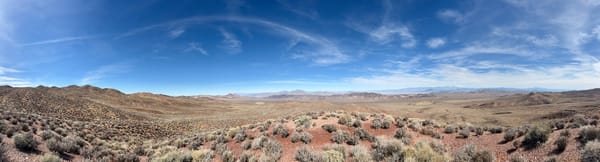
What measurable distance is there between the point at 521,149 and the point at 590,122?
6.10m

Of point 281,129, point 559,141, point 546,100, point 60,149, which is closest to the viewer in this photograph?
point 559,141

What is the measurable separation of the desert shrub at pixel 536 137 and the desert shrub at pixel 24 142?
17.8 m

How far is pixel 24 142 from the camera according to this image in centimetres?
884

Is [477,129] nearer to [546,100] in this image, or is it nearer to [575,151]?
[575,151]

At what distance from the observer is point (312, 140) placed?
503 inches

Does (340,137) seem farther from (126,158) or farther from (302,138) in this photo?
(126,158)

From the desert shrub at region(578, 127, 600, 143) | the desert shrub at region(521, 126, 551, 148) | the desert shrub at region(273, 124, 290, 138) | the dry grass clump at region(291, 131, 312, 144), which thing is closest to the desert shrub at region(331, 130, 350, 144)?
the dry grass clump at region(291, 131, 312, 144)

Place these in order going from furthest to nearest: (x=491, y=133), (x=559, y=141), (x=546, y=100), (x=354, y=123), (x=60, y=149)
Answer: (x=546, y=100), (x=354, y=123), (x=491, y=133), (x=60, y=149), (x=559, y=141)

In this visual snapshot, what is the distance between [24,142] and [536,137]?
17904mm

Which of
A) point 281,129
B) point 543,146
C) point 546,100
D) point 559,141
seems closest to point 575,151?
point 559,141

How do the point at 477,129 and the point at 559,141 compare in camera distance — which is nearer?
the point at 559,141

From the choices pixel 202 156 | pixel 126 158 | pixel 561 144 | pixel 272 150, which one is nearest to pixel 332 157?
pixel 272 150

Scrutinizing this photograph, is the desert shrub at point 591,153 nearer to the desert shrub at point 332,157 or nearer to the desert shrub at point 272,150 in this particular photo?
the desert shrub at point 332,157

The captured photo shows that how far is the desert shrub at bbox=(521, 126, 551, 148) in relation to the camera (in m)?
8.34
